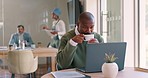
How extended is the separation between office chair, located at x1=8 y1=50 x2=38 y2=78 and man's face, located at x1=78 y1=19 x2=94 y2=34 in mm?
1951

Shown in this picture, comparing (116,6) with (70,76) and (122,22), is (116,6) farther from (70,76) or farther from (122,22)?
(70,76)

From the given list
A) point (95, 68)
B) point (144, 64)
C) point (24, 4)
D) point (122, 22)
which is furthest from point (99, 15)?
point (95, 68)

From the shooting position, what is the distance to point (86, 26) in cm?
187

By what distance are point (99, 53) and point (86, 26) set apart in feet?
1.12

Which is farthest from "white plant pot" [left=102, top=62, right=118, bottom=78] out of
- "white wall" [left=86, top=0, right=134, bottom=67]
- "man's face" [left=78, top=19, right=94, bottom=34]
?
"white wall" [left=86, top=0, right=134, bottom=67]

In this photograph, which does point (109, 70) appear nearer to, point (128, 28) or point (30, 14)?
point (128, 28)

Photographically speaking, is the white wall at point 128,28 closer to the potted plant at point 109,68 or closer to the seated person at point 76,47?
the seated person at point 76,47

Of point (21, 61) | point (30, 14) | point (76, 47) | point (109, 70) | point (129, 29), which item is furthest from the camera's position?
point (30, 14)

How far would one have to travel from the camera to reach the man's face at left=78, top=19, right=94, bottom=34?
1857 millimetres

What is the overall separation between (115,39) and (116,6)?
0.56 metres

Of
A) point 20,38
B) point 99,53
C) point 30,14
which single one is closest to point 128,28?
point 99,53

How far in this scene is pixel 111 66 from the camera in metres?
1.53

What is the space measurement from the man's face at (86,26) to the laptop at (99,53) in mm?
310

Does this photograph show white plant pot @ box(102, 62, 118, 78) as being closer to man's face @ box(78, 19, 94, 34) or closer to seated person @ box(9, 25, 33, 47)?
man's face @ box(78, 19, 94, 34)
